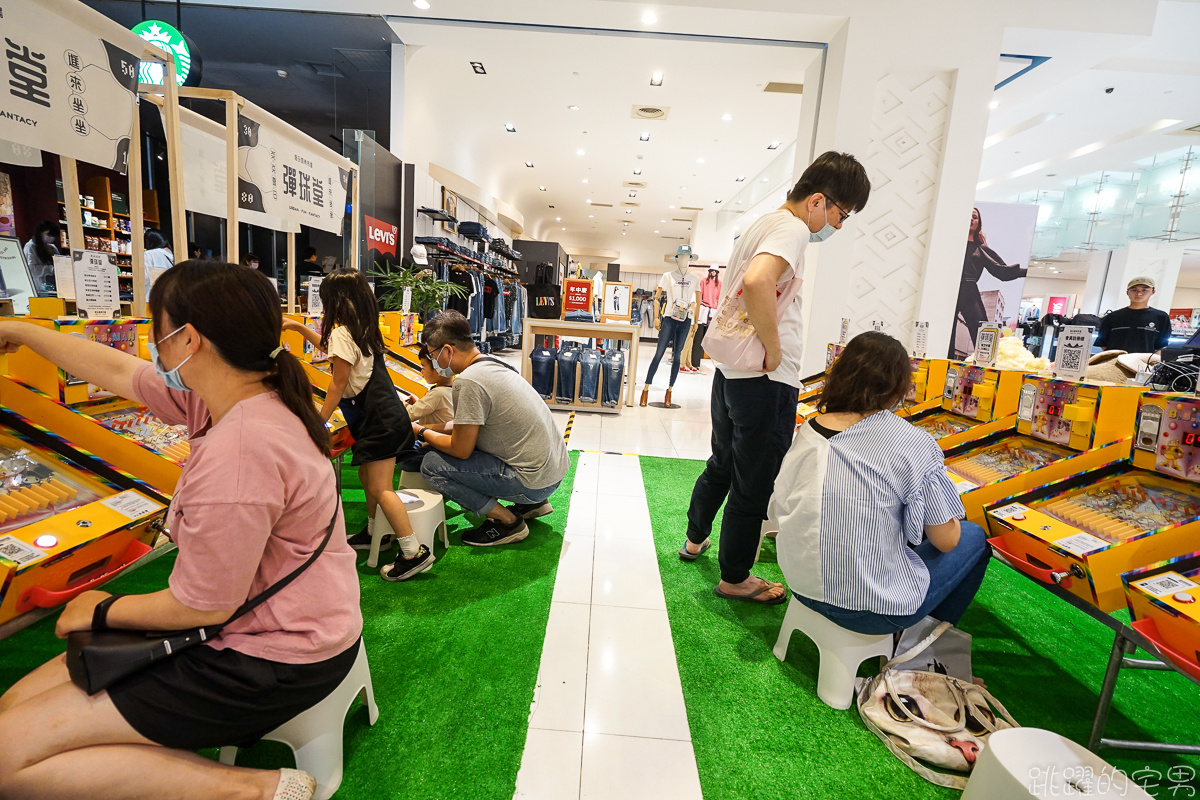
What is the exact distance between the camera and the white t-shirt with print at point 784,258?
180cm

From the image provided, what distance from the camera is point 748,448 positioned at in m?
2.01

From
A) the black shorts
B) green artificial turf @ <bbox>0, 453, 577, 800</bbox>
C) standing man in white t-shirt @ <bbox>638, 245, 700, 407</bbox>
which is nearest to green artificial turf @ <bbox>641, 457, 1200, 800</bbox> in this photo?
green artificial turf @ <bbox>0, 453, 577, 800</bbox>

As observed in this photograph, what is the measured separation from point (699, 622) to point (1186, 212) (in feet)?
45.0

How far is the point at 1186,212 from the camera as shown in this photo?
959 cm

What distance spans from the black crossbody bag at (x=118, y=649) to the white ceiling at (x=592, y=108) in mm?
5420

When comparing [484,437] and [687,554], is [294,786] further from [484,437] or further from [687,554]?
[687,554]

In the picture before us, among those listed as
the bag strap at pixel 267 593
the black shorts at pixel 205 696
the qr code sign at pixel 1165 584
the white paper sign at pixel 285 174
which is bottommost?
the black shorts at pixel 205 696

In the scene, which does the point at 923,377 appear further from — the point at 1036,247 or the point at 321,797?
the point at 1036,247

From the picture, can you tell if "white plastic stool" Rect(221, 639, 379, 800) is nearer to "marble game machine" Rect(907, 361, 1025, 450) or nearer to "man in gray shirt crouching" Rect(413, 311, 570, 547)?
"man in gray shirt crouching" Rect(413, 311, 570, 547)

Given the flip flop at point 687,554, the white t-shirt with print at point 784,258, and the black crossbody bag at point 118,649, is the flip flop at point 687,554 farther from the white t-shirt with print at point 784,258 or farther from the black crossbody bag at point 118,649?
the black crossbody bag at point 118,649

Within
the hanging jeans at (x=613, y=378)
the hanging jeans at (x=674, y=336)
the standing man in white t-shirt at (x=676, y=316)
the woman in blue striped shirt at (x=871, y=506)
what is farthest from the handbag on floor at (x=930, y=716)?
the hanging jeans at (x=674, y=336)

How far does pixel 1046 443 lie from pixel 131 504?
9.89 feet

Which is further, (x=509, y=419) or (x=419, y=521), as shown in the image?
(x=509, y=419)

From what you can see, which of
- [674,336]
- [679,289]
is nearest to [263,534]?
[674,336]
